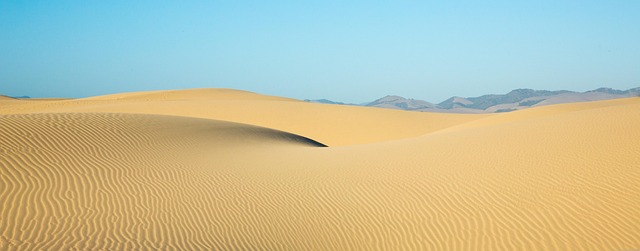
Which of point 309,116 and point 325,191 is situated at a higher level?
point 309,116

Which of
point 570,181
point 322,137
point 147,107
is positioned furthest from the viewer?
point 147,107

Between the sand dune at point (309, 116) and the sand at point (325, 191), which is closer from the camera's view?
the sand at point (325, 191)

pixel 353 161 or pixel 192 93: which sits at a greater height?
pixel 192 93

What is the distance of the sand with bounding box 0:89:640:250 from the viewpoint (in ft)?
21.0

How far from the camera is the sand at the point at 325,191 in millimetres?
6395

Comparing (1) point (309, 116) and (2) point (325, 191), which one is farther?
(1) point (309, 116)

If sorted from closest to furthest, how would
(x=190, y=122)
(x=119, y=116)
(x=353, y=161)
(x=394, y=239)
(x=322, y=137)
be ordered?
(x=394, y=239), (x=353, y=161), (x=119, y=116), (x=190, y=122), (x=322, y=137)

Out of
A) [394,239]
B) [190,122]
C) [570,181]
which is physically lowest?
[394,239]

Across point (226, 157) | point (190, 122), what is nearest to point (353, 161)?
point (226, 157)

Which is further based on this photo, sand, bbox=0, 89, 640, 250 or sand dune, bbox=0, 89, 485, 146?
sand dune, bbox=0, 89, 485, 146

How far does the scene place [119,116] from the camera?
1596cm

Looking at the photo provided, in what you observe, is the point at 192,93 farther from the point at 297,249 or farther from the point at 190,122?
the point at 297,249

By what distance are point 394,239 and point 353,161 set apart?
5087 mm

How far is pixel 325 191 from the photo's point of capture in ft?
29.6
